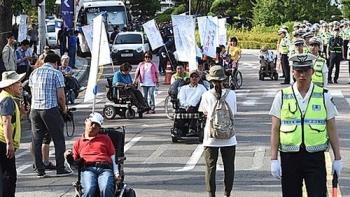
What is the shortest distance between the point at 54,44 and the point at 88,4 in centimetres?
416

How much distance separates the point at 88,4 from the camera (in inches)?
1876

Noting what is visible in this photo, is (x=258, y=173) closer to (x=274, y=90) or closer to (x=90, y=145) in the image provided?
(x=90, y=145)

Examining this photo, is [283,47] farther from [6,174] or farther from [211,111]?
[6,174]

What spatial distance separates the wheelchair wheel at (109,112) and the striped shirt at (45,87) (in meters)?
7.00

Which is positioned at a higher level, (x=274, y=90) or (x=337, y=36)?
(x=337, y=36)

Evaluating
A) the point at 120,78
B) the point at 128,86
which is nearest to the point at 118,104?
the point at 128,86

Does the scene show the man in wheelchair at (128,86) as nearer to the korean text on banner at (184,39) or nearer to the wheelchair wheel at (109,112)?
the wheelchair wheel at (109,112)

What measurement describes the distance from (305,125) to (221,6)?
217 ft

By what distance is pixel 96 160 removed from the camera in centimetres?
922

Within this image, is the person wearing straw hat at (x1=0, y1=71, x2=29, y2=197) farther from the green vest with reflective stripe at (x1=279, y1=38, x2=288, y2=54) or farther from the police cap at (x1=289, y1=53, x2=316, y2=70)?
the green vest with reflective stripe at (x1=279, y1=38, x2=288, y2=54)

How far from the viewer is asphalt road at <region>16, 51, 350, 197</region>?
1084 centimetres

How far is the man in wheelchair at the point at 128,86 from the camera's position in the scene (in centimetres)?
1891

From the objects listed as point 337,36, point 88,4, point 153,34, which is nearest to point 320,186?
point 153,34

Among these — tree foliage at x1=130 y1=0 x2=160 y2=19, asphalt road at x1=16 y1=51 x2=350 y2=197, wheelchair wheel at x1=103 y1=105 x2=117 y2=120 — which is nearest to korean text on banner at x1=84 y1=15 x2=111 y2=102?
asphalt road at x1=16 y1=51 x2=350 y2=197
